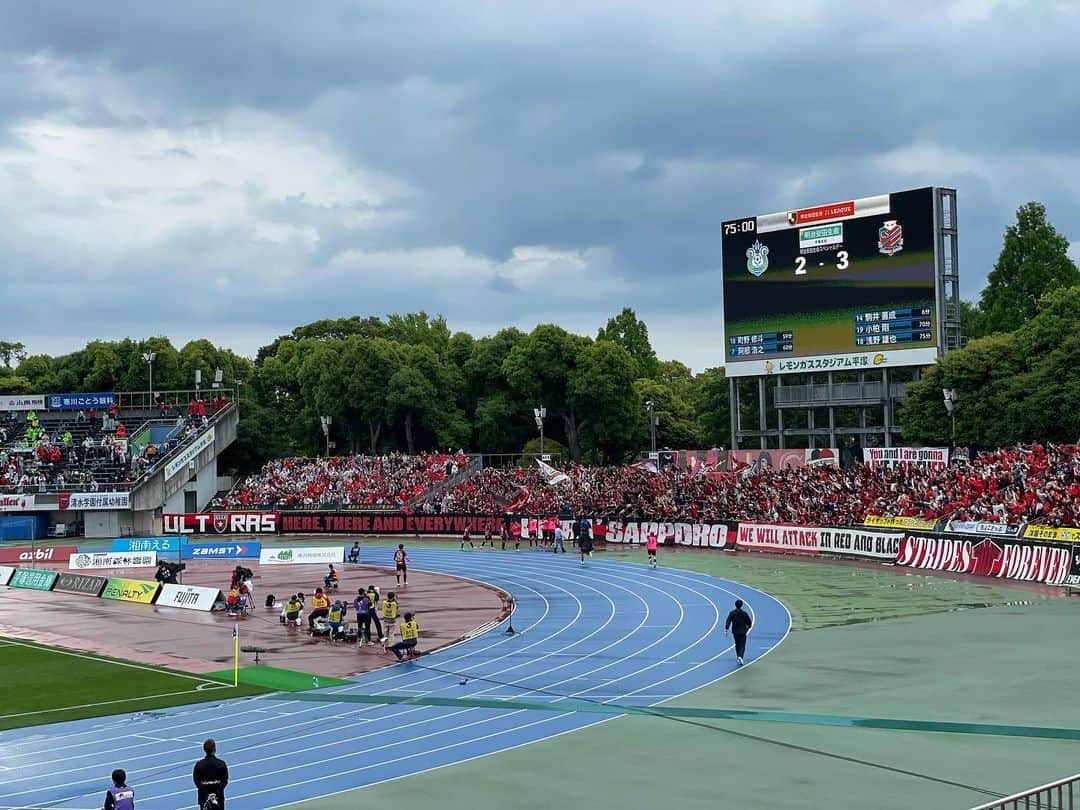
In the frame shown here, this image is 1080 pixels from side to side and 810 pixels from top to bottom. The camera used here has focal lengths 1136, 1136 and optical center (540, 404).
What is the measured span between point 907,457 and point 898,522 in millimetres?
5474

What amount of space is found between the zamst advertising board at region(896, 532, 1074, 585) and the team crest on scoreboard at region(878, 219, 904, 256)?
1591cm

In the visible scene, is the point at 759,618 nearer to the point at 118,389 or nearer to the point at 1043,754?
the point at 1043,754

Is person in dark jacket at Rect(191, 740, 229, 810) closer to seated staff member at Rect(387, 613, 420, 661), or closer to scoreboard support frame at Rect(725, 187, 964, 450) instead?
seated staff member at Rect(387, 613, 420, 661)

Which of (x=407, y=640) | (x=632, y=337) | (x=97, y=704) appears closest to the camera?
(x=97, y=704)

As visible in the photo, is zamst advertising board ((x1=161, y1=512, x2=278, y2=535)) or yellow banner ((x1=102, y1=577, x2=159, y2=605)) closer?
yellow banner ((x1=102, y1=577, x2=159, y2=605))

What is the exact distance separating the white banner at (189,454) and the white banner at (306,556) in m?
26.5

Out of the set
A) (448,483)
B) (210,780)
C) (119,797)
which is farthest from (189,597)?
(448,483)

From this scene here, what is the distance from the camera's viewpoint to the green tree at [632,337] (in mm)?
109500

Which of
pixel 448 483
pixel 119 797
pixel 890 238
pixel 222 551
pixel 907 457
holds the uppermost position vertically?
pixel 890 238

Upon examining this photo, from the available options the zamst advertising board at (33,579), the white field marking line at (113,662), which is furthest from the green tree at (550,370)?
the white field marking line at (113,662)

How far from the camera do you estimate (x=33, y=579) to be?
4634 cm

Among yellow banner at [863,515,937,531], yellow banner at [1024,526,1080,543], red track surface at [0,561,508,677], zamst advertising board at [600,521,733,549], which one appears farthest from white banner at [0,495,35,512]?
yellow banner at [1024,526,1080,543]

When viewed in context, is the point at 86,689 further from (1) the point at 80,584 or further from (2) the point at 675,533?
(2) the point at 675,533

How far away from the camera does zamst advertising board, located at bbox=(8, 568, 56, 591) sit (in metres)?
45.5
